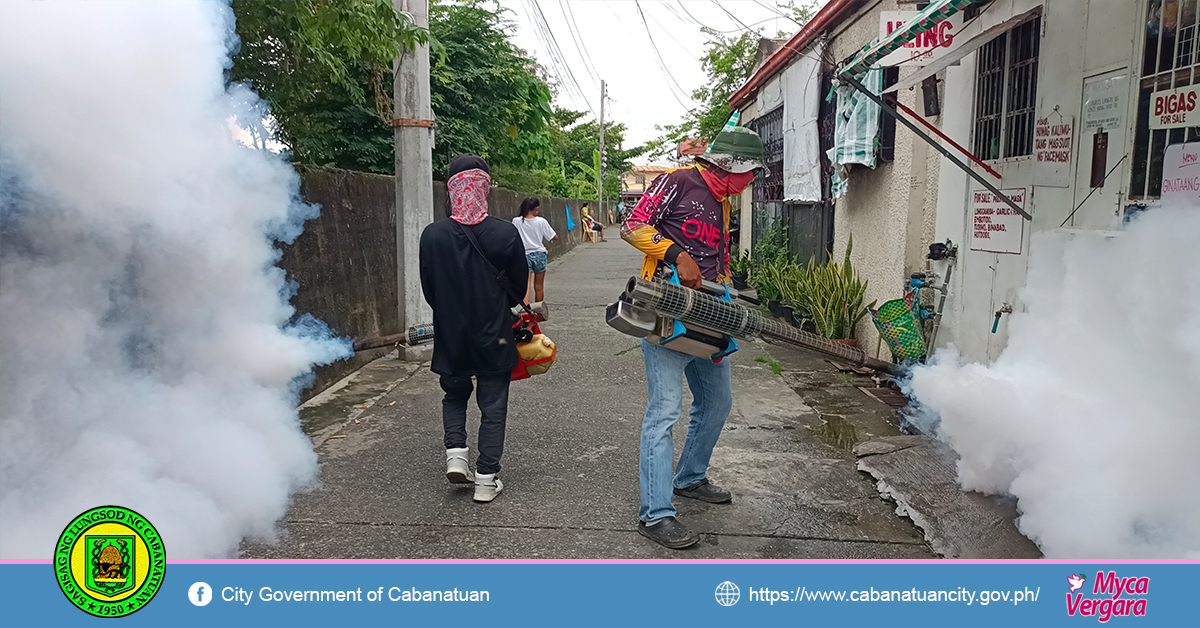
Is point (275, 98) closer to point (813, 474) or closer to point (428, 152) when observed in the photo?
point (428, 152)

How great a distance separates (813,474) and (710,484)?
2.43 feet

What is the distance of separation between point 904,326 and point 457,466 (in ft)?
12.2

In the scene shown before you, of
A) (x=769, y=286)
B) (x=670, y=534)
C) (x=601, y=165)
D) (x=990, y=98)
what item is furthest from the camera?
(x=601, y=165)

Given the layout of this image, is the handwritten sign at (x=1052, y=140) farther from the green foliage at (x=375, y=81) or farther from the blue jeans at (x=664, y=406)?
the green foliage at (x=375, y=81)

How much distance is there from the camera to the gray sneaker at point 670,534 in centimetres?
341

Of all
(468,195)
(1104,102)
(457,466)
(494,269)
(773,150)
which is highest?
(773,150)

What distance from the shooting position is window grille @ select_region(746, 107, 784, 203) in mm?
10883

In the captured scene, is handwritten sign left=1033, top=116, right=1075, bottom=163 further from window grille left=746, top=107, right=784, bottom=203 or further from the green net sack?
window grille left=746, top=107, right=784, bottom=203

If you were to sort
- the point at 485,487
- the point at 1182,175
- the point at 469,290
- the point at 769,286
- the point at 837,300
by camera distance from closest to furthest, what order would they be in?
1. the point at 1182,175
2. the point at 469,290
3. the point at 485,487
4. the point at 837,300
5. the point at 769,286

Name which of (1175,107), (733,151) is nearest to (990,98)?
(1175,107)

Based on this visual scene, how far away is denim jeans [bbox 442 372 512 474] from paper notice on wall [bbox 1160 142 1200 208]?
3071 millimetres

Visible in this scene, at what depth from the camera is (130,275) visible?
3.02 meters

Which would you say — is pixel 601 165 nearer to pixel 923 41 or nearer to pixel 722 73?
pixel 722 73
